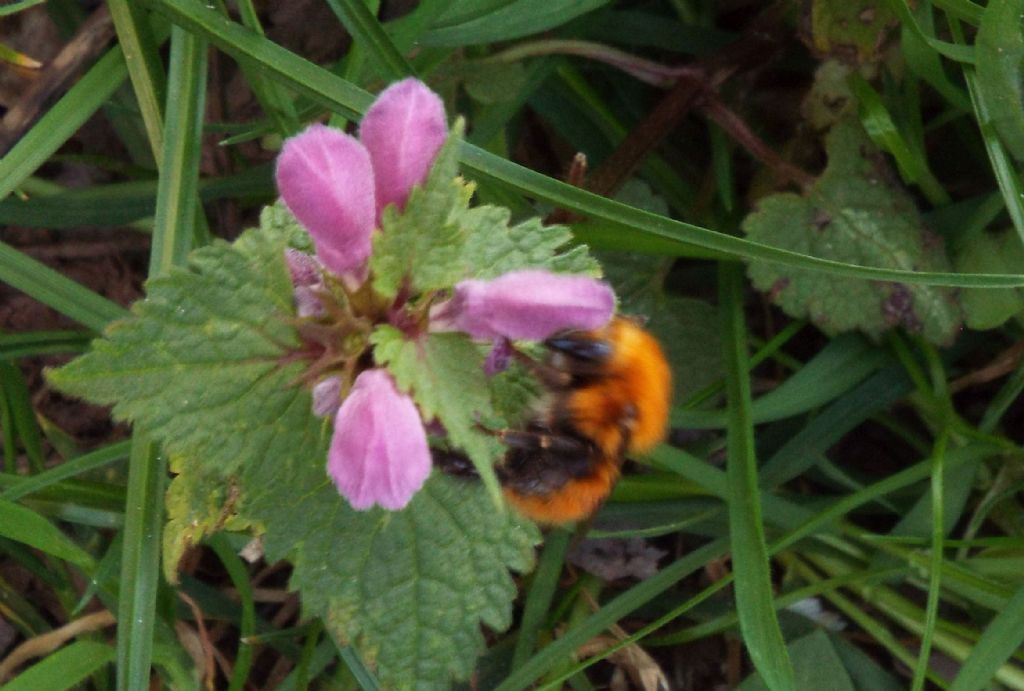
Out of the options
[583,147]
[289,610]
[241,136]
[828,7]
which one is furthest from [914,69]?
[289,610]

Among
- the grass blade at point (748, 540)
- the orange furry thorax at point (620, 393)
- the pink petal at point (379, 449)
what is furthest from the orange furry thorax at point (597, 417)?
the grass blade at point (748, 540)

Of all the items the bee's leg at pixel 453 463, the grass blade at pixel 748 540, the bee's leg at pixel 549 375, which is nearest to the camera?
the bee's leg at pixel 549 375

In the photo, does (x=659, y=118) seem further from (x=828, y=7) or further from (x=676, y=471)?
(x=676, y=471)

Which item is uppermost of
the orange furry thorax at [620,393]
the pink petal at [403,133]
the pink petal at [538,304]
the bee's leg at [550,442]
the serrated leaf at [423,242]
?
the pink petal at [403,133]

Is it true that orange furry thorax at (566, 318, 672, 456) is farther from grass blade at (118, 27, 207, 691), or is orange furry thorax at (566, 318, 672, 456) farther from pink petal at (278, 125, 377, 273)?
grass blade at (118, 27, 207, 691)

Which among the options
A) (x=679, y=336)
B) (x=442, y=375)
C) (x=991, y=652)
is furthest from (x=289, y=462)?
(x=991, y=652)

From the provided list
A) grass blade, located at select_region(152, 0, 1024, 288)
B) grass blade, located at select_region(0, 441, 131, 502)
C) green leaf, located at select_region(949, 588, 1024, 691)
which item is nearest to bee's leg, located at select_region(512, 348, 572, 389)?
grass blade, located at select_region(152, 0, 1024, 288)

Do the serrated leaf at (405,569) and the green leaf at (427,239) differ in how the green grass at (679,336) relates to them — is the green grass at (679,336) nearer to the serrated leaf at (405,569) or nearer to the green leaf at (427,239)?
the serrated leaf at (405,569)
